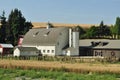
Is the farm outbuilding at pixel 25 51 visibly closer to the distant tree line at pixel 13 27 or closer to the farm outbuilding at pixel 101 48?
the farm outbuilding at pixel 101 48

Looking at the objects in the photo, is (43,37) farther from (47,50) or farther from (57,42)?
(57,42)

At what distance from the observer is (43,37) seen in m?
82.8

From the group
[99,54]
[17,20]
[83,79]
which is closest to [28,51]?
[99,54]

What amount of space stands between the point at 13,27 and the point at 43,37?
15782mm

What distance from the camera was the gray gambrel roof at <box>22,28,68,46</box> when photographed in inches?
3172

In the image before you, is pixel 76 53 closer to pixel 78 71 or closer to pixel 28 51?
pixel 28 51

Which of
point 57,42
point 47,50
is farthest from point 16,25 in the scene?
point 57,42

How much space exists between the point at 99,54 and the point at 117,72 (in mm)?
38588

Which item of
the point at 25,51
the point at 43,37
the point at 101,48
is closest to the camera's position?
the point at 101,48

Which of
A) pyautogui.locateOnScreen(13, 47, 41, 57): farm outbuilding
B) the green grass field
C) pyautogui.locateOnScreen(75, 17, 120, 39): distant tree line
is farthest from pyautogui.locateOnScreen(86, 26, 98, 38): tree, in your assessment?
the green grass field

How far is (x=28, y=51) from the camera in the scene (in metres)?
78.2

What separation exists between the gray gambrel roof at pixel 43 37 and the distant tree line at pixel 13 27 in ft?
32.3

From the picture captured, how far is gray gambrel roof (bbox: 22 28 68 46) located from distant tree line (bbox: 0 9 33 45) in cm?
983

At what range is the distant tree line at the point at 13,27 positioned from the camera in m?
95.5
